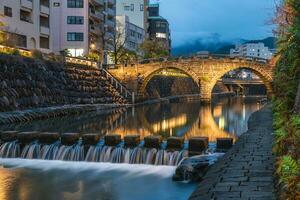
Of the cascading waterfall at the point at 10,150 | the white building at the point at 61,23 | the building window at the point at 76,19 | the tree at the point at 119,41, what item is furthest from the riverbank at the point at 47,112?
the tree at the point at 119,41

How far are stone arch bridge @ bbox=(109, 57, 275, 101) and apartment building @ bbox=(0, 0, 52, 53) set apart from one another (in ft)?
36.6

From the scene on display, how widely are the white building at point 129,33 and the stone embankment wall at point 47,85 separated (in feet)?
114

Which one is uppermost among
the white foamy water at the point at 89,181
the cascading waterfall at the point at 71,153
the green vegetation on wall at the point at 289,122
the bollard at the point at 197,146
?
the green vegetation on wall at the point at 289,122

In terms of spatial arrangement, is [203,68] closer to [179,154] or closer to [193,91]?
[193,91]

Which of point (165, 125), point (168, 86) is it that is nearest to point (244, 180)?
point (165, 125)

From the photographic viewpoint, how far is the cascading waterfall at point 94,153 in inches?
723

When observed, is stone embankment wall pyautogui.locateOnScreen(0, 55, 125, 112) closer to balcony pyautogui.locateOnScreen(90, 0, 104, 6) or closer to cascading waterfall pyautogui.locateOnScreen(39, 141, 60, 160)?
cascading waterfall pyautogui.locateOnScreen(39, 141, 60, 160)

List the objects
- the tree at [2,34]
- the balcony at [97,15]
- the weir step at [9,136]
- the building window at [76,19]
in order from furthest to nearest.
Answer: the balcony at [97,15]
the building window at [76,19]
the tree at [2,34]
the weir step at [9,136]

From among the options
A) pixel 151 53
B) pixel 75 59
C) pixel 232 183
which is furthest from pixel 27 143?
pixel 151 53

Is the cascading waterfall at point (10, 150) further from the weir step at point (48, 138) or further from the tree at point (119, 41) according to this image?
the tree at point (119, 41)

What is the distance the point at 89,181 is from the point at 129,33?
81.8 metres

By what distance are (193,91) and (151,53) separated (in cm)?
1680

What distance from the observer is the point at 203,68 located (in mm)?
67875

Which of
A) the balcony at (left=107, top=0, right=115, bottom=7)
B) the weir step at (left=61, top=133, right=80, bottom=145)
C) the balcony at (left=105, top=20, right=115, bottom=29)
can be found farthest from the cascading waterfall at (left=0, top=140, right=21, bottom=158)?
the balcony at (left=107, top=0, right=115, bottom=7)
